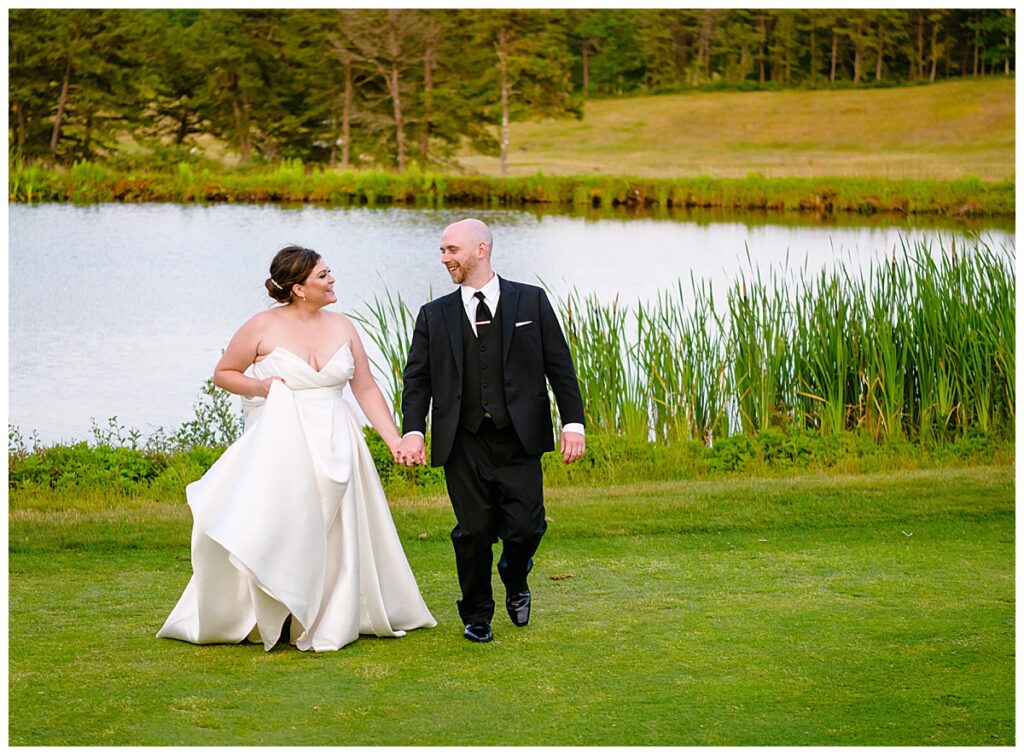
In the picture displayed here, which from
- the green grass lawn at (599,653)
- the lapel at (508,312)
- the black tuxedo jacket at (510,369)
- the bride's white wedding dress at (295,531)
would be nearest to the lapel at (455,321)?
the black tuxedo jacket at (510,369)

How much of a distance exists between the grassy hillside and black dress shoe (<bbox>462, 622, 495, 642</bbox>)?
4154cm

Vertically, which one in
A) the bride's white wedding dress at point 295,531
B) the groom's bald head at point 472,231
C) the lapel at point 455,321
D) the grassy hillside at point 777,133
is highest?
the grassy hillside at point 777,133

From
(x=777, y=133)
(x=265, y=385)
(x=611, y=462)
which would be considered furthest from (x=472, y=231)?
(x=777, y=133)

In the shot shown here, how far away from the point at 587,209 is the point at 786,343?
24282mm

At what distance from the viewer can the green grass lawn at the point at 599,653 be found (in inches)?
167

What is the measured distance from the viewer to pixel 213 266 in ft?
76.4

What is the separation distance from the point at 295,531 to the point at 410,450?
49 cm

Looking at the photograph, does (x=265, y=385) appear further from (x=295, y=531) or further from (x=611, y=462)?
(x=611, y=462)

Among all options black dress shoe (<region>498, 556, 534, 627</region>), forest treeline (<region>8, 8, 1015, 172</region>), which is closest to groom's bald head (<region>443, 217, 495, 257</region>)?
black dress shoe (<region>498, 556, 534, 627</region>)

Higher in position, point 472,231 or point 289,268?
point 472,231

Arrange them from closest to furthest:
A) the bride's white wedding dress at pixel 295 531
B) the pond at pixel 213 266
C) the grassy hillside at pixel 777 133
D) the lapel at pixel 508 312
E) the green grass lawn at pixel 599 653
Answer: the green grass lawn at pixel 599 653, the bride's white wedding dress at pixel 295 531, the lapel at pixel 508 312, the pond at pixel 213 266, the grassy hillside at pixel 777 133

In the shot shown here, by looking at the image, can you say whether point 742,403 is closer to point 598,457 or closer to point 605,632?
point 598,457

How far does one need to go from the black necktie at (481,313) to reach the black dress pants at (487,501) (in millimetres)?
364

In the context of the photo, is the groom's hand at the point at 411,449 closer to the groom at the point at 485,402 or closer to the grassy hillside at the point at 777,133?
the groom at the point at 485,402
